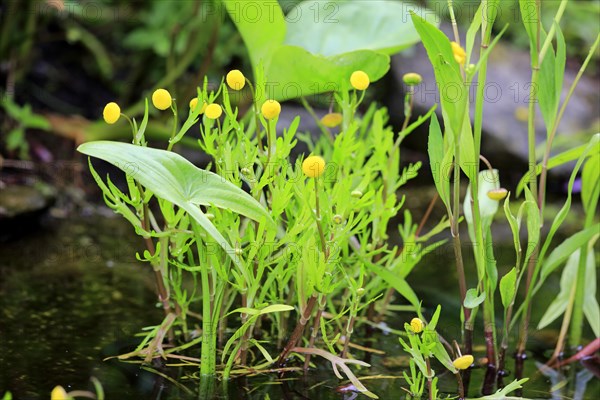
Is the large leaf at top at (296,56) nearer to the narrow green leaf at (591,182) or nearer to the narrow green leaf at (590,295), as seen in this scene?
the narrow green leaf at (591,182)

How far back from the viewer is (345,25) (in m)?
1.49

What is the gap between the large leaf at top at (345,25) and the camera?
1.42m

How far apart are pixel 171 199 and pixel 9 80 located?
1.74m

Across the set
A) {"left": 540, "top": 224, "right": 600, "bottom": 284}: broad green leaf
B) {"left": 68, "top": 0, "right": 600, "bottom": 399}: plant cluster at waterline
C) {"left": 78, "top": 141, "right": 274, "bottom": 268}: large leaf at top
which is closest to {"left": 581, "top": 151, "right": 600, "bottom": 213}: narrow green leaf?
{"left": 68, "top": 0, "right": 600, "bottom": 399}: plant cluster at waterline

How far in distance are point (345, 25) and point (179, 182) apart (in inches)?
29.9

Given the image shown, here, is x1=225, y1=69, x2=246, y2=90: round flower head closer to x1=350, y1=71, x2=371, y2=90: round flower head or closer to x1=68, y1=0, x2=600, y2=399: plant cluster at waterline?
x1=68, y1=0, x2=600, y2=399: plant cluster at waterline

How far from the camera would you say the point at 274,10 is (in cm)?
121

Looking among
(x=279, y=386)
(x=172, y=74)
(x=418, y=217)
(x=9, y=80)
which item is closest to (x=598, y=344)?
(x=279, y=386)

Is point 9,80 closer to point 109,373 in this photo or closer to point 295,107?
point 295,107

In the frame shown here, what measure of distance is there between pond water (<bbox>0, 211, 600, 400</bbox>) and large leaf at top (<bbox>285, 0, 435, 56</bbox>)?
490mm

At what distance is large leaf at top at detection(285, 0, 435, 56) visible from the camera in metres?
1.42

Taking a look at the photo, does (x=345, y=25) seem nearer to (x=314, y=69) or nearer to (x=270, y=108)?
(x=314, y=69)

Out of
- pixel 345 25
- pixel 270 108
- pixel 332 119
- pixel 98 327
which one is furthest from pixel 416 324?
pixel 345 25

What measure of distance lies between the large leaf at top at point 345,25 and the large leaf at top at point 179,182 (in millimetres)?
634
